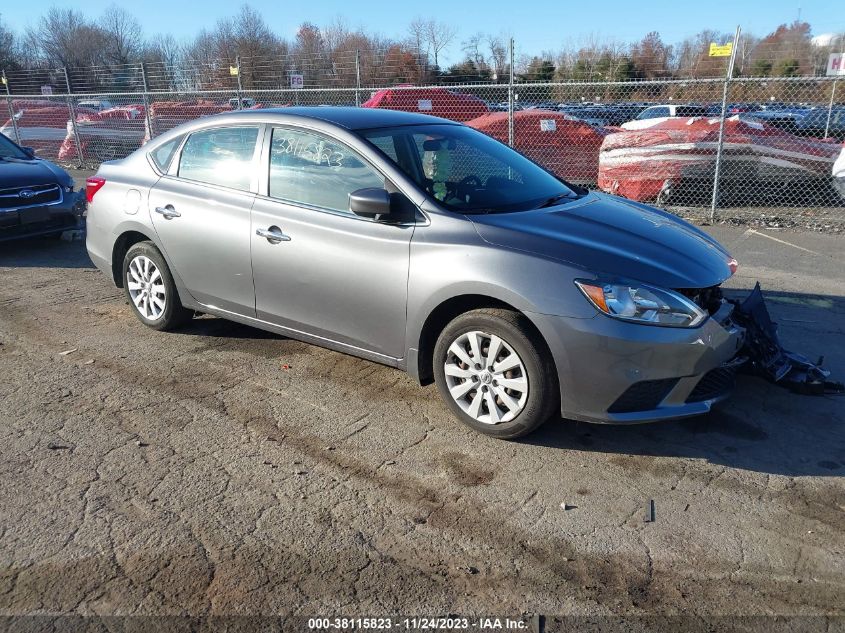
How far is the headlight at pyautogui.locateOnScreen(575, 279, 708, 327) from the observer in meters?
3.35

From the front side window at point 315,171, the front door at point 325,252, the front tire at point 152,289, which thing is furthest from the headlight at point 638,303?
Answer: the front tire at point 152,289

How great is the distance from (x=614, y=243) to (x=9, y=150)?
8.37m

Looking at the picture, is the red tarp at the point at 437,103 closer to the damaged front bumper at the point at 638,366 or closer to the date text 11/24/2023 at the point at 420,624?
the damaged front bumper at the point at 638,366

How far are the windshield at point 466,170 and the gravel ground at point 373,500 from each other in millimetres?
1266

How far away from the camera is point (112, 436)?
3.83 m

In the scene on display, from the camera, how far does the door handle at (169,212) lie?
4934 mm

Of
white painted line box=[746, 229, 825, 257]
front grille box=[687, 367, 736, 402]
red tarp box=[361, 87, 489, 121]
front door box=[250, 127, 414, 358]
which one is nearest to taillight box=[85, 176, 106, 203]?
front door box=[250, 127, 414, 358]

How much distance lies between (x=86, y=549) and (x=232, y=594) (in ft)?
2.37

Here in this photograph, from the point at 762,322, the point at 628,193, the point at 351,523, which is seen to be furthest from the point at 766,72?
the point at 351,523

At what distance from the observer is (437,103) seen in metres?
15.8

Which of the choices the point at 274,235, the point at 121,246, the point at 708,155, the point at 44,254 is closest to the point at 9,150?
the point at 44,254

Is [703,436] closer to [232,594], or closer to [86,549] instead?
[232,594]

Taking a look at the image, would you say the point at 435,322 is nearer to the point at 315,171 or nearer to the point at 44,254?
the point at 315,171

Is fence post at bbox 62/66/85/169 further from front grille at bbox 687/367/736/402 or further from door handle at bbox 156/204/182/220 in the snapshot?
front grille at bbox 687/367/736/402
